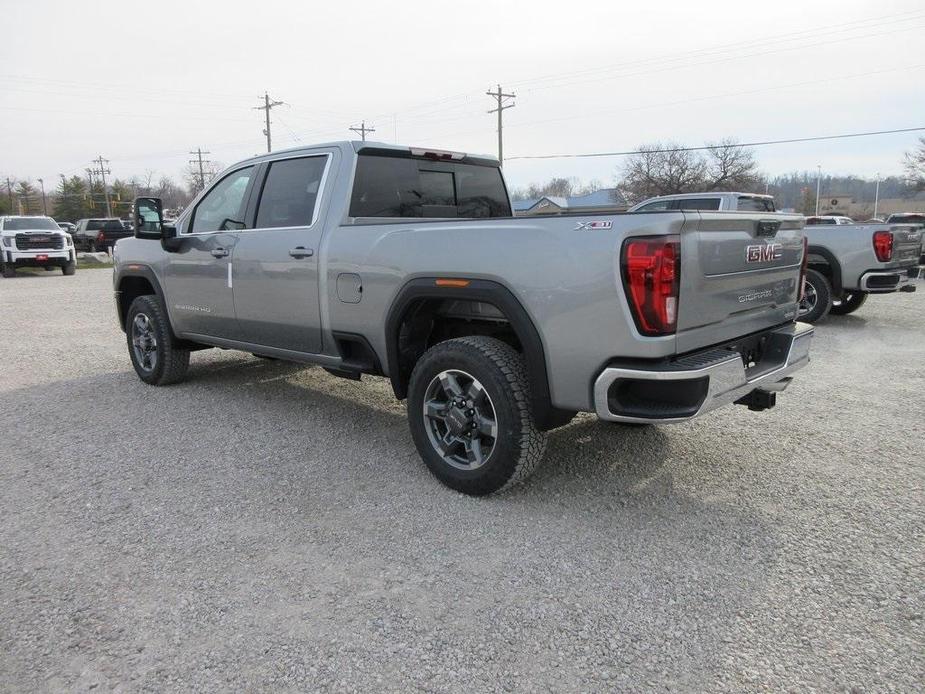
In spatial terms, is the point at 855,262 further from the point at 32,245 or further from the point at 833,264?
the point at 32,245

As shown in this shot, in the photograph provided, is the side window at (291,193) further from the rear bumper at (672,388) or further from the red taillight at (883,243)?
the red taillight at (883,243)

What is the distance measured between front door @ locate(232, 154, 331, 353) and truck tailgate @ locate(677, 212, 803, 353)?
2.43 metres

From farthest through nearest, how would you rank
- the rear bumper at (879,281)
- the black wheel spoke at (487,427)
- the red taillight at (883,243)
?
the rear bumper at (879,281)
the red taillight at (883,243)
the black wheel spoke at (487,427)

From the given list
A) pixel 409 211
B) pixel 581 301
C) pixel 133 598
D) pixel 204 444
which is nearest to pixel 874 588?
pixel 581 301

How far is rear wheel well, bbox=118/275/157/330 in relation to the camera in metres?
6.60

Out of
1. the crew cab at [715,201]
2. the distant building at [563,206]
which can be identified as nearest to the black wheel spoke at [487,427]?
the distant building at [563,206]

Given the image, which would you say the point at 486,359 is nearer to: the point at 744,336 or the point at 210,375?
the point at 744,336

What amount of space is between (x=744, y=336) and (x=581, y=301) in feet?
3.53

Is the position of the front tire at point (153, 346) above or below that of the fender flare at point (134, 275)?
below

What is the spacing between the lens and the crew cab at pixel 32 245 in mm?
21516

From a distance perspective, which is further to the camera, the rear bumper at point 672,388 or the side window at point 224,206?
the side window at point 224,206

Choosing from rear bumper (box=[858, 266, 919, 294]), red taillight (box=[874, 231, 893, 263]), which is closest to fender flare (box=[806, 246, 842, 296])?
rear bumper (box=[858, 266, 919, 294])

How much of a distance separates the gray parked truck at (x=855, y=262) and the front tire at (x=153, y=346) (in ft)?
24.9

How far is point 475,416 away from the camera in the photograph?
12.2 feet
